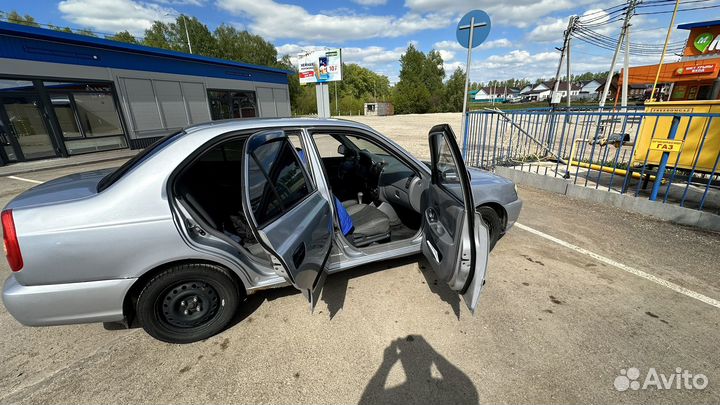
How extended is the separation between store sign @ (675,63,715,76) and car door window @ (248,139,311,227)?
855 centimetres

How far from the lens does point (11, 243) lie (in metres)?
1.69

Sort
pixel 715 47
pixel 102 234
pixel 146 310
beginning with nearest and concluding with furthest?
pixel 102 234 < pixel 146 310 < pixel 715 47

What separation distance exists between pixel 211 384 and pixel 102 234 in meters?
1.17

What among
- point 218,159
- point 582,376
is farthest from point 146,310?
point 582,376

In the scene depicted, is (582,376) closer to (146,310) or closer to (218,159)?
(146,310)

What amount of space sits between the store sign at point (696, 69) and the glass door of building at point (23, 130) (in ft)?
62.2

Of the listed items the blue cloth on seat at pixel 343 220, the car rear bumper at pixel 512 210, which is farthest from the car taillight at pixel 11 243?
the car rear bumper at pixel 512 210

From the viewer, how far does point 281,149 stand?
86.9 inches

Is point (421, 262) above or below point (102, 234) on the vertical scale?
below

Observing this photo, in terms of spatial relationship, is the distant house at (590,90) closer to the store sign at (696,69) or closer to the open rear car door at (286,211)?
the store sign at (696,69)

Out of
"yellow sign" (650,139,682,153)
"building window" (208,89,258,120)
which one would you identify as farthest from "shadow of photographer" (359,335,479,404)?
"building window" (208,89,258,120)

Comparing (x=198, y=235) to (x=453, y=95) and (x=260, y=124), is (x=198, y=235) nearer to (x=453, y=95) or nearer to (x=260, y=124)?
(x=260, y=124)
